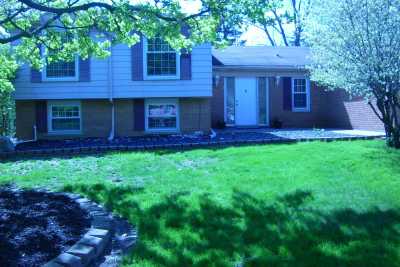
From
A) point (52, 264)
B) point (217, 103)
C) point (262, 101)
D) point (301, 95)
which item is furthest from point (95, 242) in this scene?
point (301, 95)

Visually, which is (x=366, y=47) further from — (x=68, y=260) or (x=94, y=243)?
(x=68, y=260)

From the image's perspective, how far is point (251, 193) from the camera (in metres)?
6.60

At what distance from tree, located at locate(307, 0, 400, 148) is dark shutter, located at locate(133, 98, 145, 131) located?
7.30 m

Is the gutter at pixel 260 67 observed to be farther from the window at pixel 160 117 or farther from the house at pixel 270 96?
the window at pixel 160 117

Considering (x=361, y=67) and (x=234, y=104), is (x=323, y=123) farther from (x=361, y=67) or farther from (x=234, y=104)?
(x=361, y=67)

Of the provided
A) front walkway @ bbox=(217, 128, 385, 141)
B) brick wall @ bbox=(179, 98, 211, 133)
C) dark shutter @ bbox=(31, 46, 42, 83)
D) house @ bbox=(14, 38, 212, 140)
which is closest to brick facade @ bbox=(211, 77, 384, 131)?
front walkway @ bbox=(217, 128, 385, 141)

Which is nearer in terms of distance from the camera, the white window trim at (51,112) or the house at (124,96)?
the house at (124,96)

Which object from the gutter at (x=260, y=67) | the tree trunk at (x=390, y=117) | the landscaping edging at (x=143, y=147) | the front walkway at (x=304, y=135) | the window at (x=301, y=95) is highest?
the gutter at (x=260, y=67)

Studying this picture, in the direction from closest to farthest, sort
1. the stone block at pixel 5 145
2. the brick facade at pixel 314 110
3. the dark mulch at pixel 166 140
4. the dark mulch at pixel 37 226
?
the dark mulch at pixel 37 226 → the stone block at pixel 5 145 → the dark mulch at pixel 166 140 → the brick facade at pixel 314 110

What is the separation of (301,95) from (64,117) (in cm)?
974

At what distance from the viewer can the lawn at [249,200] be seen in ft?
14.2

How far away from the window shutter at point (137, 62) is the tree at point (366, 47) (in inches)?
264

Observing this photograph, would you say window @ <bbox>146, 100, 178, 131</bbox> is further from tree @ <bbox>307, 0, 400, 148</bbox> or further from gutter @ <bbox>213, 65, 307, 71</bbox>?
tree @ <bbox>307, 0, 400, 148</bbox>

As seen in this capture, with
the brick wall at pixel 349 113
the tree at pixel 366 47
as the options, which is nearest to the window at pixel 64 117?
the tree at pixel 366 47
